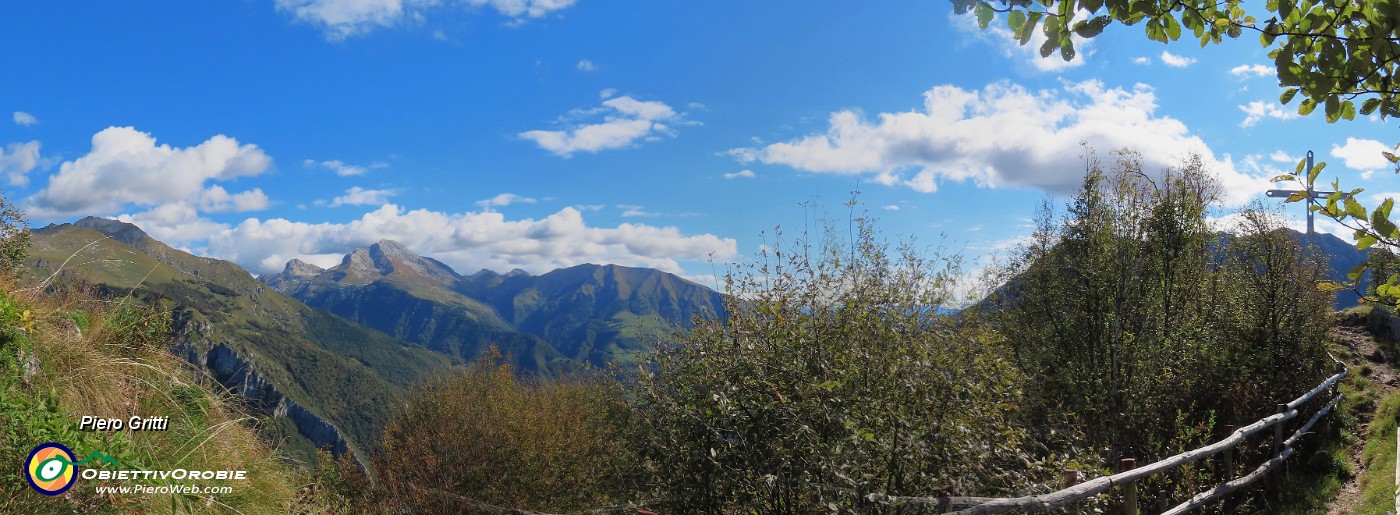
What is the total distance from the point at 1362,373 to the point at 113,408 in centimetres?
2282

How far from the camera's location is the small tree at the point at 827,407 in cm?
560

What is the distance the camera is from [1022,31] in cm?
302

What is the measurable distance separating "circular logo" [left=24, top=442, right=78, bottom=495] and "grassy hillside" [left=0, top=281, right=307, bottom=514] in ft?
0.17

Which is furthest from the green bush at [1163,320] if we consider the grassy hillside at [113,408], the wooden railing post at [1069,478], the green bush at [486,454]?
the green bush at [486,454]

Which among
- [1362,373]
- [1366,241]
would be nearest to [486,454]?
[1362,373]

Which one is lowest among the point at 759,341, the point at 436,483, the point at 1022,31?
the point at 436,483

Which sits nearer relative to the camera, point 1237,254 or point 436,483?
point 1237,254

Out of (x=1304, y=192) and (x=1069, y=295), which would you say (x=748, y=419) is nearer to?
(x=1304, y=192)

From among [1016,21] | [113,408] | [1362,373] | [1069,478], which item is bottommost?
[1069,478]

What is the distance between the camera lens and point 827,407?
5703 millimetres

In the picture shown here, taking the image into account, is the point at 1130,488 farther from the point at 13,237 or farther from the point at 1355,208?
the point at 13,237

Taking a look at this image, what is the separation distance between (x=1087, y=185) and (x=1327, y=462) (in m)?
6.83

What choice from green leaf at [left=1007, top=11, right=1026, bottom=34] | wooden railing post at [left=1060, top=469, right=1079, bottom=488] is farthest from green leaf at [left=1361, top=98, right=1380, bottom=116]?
wooden railing post at [left=1060, top=469, right=1079, bottom=488]

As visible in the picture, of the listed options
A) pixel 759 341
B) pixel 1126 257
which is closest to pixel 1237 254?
pixel 1126 257
